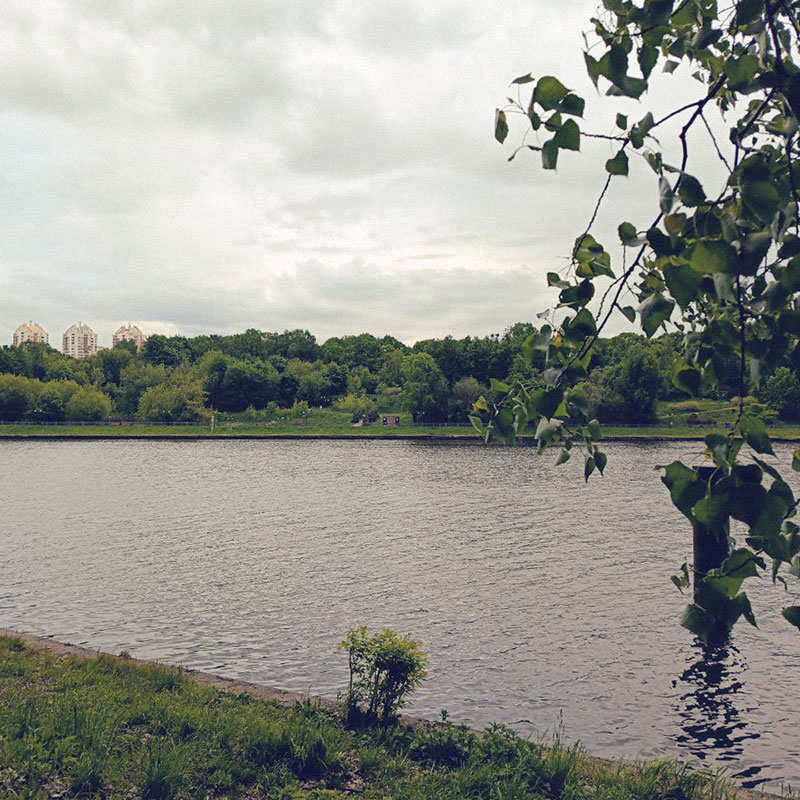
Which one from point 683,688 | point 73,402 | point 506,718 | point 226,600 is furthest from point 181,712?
point 73,402

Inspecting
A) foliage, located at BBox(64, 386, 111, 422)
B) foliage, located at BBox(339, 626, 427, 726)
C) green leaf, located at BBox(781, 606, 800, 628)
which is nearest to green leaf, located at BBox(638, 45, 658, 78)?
green leaf, located at BBox(781, 606, 800, 628)

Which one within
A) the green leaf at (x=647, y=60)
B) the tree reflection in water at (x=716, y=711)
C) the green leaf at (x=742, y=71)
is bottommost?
the tree reflection in water at (x=716, y=711)

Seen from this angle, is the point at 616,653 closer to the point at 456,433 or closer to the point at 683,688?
the point at 683,688

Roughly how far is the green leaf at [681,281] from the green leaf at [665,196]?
8.1 inches

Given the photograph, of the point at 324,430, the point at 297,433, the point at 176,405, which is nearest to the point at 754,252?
the point at 297,433

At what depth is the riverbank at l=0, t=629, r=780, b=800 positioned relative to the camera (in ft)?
23.0

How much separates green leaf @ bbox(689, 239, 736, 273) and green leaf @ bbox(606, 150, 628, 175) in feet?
1.95

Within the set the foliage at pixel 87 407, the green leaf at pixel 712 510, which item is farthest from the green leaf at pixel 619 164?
the foliage at pixel 87 407

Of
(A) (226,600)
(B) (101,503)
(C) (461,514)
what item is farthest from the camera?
(B) (101,503)

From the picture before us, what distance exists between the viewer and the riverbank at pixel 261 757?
700 centimetres

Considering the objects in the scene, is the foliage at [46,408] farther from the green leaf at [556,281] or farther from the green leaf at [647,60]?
the green leaf at [647,60]

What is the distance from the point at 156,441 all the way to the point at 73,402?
31.8 metres

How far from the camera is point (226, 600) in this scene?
1789cm

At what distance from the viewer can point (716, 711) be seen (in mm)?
11492
